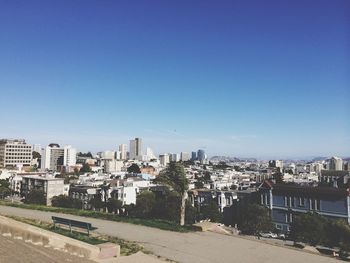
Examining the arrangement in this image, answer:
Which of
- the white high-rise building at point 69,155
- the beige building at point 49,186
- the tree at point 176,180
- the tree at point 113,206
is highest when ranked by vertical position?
the white high-rise building at point 69,155

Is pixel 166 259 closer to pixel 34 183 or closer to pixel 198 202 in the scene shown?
pixel 198 202

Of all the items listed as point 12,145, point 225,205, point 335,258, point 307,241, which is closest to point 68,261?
point 335,258

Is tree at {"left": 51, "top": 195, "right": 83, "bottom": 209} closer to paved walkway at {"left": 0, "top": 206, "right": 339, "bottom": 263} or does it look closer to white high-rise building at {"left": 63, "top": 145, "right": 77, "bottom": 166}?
paved walkway at {"left": 0, "top": 206, "right": 339, "bottom": 263}

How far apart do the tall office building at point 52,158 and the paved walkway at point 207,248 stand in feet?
486

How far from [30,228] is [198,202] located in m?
59.0

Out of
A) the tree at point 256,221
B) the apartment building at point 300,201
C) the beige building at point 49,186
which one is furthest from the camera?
the beige building at point 49,186

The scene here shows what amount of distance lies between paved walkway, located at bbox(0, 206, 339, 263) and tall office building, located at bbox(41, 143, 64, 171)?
486 ft

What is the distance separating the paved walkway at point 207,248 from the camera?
9320 mm

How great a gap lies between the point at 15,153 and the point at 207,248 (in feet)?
499

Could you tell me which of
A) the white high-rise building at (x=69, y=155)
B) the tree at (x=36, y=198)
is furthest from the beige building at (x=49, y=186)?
the white high-rise building at (x=69, y=155)

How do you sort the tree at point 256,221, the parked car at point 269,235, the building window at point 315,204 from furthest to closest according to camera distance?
the parked car at point 269,235
the tree at point 256,221
the building window at point 315,204

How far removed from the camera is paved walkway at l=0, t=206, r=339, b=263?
30.6 feet

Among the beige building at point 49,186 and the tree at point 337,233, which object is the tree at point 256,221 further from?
the beige building at point 49,186

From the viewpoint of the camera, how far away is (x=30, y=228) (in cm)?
998
